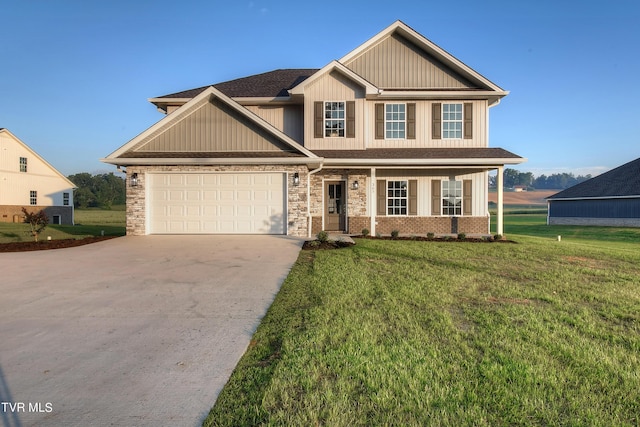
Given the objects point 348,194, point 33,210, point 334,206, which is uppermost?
point 348,194

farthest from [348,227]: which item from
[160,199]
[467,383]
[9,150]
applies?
[9,150]

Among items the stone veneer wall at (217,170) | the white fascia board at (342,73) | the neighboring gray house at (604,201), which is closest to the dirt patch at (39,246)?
the stone veneer wall at (217,170)

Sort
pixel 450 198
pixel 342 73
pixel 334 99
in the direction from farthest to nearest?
pixel 450 198
pixel 334 99
pixel 342 73

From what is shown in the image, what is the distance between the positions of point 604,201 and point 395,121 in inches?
992

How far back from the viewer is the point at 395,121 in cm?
1566

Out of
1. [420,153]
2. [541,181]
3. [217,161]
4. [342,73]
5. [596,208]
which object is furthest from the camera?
[541,181]

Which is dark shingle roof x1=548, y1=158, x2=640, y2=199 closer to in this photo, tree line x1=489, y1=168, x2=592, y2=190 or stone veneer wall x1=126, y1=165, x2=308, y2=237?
stone veneer wall x1=126, y1=165, x2=308, y2=237

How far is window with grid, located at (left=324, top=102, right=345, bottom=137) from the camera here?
15117 mm

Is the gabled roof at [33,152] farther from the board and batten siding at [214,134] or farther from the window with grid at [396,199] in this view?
the window with grid at [396,199]

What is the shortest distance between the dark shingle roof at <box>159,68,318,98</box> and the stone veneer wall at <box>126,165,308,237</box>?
13.8ft

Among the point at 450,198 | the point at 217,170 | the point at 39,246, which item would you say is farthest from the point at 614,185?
the point at 39,246

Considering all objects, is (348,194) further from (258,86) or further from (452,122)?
(258,86)

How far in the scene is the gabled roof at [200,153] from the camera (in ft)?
43.1

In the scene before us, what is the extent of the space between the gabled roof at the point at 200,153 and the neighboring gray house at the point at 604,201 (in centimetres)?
2855
